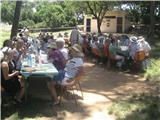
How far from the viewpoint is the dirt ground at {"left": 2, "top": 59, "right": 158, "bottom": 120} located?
7.73 metres

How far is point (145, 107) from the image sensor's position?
8289mm

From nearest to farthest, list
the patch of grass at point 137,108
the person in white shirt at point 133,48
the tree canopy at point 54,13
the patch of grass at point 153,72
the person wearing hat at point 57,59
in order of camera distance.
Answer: the patch of grass at point 137,108 < the person wearing hat at point 57,59 < the patch of grass at point 153,72 < the person in white shirt at point 133,48 < the tree canopy at point 54,13

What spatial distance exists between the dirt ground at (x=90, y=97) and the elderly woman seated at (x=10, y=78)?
1.18 ft

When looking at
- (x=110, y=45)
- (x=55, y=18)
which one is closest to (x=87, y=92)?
(x=110, y=45)

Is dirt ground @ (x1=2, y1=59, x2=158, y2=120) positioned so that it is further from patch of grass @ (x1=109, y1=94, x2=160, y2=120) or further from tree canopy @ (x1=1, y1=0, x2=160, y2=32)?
tree canopy @ (x1=1, y1=0, x2=160, y2=32)

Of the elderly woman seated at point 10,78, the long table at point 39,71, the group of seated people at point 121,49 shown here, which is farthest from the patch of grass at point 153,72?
the elderly woman seated at point 10,78

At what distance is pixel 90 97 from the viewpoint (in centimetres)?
933

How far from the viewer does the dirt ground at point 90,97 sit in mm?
7730

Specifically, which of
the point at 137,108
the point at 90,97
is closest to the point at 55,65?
the point at 90,97

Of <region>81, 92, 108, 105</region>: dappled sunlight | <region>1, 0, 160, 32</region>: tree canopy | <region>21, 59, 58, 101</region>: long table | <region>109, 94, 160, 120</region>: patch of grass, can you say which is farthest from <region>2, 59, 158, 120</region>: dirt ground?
<region>1, 0, 160, 32</region>: tree canopy

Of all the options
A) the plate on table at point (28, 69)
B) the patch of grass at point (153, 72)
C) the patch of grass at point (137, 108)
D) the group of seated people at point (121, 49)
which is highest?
the plate on table at point (28, 69)

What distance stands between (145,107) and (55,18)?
47478mm

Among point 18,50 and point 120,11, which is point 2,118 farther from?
point 120,11

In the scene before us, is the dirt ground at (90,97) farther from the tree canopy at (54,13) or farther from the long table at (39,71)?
the tree canopy at (54,13)
